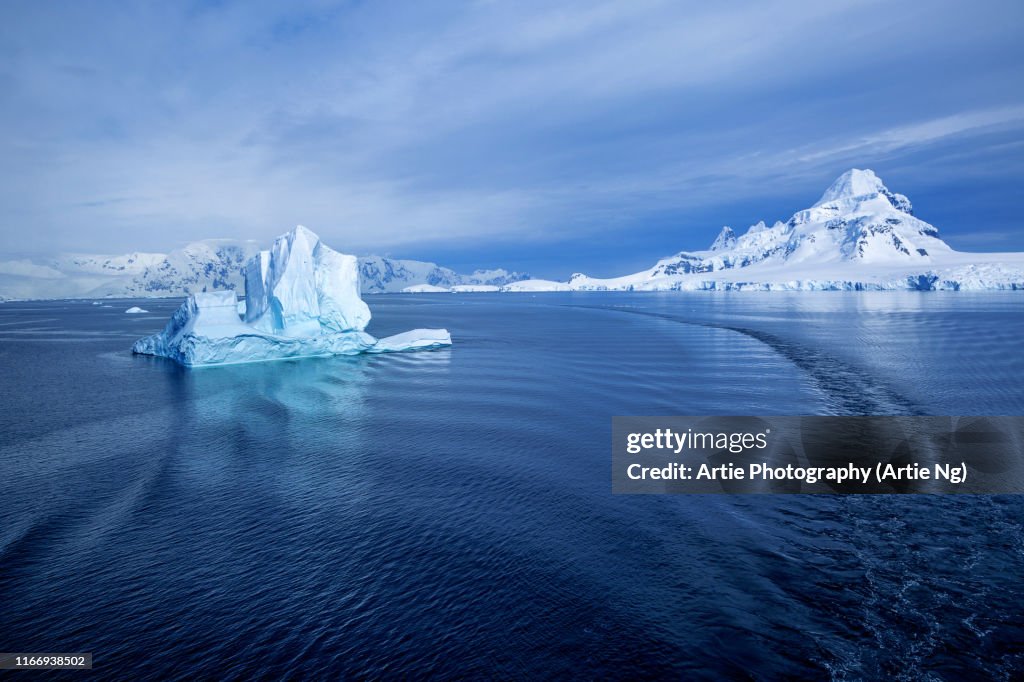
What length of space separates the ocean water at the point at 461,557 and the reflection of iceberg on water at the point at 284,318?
533 inches

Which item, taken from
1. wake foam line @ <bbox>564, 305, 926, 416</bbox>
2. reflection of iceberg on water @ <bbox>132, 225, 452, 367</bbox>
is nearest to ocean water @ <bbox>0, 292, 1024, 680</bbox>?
wake foam line @ <bbox>564, 305, 926, 416</bbox>

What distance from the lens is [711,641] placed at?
7941 mm

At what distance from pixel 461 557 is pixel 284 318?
107ft

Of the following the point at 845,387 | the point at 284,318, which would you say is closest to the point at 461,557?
the point at 845,387

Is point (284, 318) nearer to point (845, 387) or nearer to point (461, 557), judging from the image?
point (461, 557)

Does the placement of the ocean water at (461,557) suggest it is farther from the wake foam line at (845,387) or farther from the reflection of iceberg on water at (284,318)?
the reflection of iceberg on water at (284,318)

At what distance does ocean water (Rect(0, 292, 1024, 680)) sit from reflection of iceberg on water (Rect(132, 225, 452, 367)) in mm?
13533

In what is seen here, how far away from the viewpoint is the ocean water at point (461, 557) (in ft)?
25.5

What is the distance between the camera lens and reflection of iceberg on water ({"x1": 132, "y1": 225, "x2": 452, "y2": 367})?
117 feet

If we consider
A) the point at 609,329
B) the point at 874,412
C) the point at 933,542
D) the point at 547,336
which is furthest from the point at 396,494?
the point at 609,329

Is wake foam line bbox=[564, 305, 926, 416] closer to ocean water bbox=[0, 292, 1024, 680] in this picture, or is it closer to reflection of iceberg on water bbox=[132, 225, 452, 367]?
ocean water bbox=[0, 292, 1024, 680]

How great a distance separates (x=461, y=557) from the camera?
1052 centimetres

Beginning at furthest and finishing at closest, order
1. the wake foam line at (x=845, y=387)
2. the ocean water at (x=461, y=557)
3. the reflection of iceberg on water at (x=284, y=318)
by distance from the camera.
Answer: the reflection of iceberg on water at (x=284, y=318) → the wake foam line at (x=845, y=387) → the ocean water at (x=461, y=557)

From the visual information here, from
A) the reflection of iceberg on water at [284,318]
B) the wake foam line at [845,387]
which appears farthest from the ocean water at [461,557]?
the reflection of iceberg on water at [284,318]
